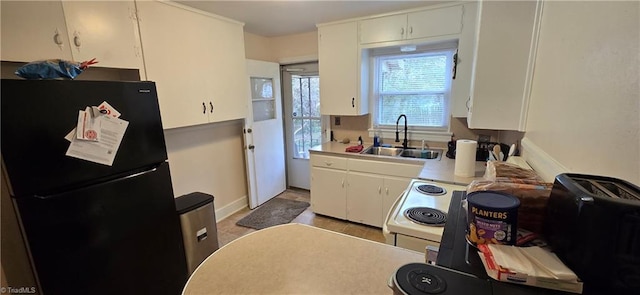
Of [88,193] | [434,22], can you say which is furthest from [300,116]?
[88,193]

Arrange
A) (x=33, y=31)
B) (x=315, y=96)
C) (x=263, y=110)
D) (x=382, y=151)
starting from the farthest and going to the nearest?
1. (x=315, y=96)
2. (x=263, y=110)
3. (x=382, y=151)
4. (x=33, y=31)


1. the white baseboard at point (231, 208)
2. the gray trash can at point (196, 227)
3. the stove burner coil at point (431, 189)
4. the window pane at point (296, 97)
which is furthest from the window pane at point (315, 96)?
the stove burner coil at point (431, 189)

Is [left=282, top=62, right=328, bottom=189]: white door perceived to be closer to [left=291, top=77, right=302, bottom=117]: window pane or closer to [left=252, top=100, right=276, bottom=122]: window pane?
[left=291, top=77, right=302, bottom=117]: window pane

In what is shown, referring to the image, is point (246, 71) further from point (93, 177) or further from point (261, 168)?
point (93, 177)

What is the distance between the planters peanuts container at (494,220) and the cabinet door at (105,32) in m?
2.41

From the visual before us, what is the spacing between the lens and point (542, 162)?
123cm

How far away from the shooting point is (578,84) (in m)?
0.95

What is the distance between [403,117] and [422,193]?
1704 mm

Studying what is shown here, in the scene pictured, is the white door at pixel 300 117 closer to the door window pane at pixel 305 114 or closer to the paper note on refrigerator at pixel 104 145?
the door window pane at pixel 305 114

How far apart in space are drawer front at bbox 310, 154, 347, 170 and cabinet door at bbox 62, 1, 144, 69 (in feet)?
6.11

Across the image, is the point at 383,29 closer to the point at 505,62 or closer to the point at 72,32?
the point at 505,62

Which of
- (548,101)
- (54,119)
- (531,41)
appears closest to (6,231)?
(54,119)

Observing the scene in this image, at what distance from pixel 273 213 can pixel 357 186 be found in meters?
1.18

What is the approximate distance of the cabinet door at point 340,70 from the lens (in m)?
2.90
